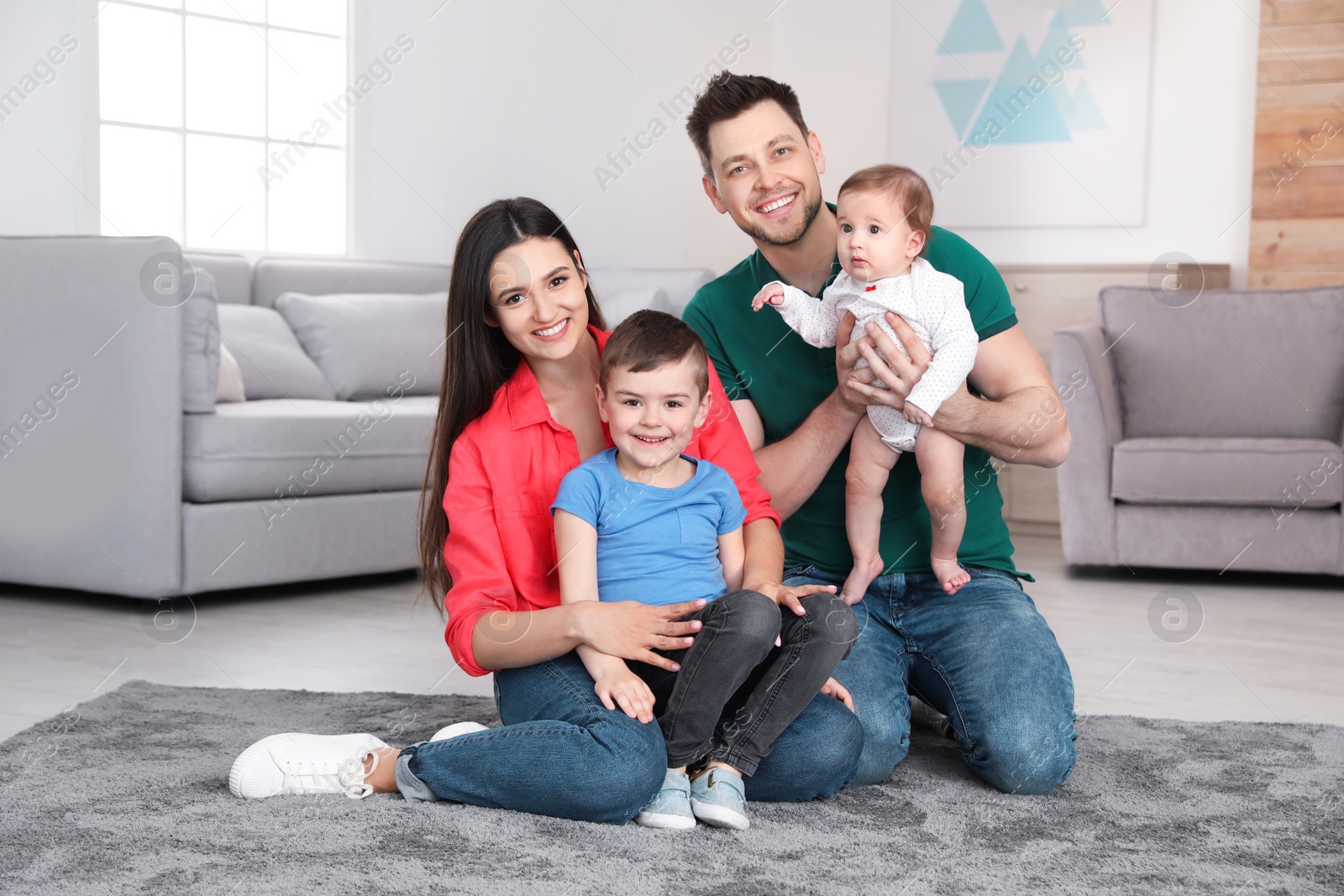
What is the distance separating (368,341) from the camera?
389 centimetres

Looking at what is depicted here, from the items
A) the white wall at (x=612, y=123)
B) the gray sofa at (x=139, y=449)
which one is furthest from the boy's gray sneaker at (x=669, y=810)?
the white wall at (x=612, y=123)

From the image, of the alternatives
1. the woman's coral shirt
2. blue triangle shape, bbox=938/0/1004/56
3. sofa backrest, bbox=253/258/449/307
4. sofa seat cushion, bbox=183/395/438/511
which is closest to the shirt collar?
the woman's coral shirt

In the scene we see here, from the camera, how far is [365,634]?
276 centimetres

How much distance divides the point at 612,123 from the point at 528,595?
12.7ft

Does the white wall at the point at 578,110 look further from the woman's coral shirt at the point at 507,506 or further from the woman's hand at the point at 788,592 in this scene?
the woman's hand at the point at 788,592

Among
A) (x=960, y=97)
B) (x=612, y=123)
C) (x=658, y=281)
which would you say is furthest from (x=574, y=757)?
(x=960, y=97)

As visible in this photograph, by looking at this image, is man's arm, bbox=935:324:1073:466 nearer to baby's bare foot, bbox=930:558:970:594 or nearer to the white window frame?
baby's bare foot, bbox=930:558:970:594

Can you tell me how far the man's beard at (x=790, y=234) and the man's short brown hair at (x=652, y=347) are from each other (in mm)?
313

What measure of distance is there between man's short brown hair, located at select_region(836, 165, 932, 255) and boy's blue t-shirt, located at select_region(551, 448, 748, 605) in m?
0.49

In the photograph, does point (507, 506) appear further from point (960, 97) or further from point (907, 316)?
point (960, 97)

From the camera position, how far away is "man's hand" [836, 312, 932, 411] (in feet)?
5.74

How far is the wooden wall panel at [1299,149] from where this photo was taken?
432 cm

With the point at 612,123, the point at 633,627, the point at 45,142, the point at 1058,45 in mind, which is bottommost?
the point at 633,627

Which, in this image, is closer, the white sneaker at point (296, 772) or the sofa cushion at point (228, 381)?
the white sneaker at point (296, 772)
